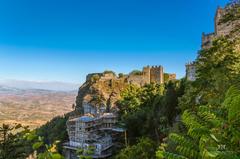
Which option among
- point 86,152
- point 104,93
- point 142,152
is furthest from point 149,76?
point 86,152

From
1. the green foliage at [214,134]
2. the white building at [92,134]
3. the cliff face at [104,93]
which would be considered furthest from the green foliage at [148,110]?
the green foliage at [214,134]

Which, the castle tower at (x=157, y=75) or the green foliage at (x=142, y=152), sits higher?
the castle tower at (x=157, y=75)

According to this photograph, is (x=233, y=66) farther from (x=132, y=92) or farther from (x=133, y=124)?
(x=132, y=92)

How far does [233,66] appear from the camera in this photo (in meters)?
14.8

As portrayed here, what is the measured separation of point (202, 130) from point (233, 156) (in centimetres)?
75

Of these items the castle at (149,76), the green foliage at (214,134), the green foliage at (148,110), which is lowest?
the green foliage at (148,110)

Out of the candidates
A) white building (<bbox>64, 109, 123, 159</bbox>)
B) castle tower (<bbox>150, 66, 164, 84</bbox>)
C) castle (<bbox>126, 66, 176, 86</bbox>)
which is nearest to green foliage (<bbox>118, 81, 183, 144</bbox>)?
white building (<bbox>64, 109, 123, 159</bbox>)

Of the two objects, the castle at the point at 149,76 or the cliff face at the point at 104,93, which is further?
the castle at the point at 149,76

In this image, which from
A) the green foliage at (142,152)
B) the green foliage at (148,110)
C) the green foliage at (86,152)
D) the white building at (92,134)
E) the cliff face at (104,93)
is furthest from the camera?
the cliff face at (104,93)

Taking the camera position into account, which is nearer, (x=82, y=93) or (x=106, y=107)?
(x=106, y=107)

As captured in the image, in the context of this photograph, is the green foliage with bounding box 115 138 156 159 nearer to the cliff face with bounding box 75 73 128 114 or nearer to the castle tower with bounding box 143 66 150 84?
the cliff face with bounding box 75 73 128 114

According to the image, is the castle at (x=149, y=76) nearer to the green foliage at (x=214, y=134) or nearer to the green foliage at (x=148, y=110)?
the green foliage at (x=148, y=110)

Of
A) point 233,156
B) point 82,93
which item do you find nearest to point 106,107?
point 82,93

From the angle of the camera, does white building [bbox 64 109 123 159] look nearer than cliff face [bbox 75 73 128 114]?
Answer: Yes
